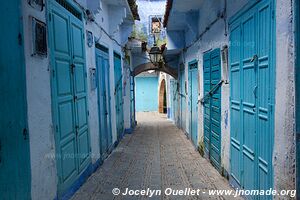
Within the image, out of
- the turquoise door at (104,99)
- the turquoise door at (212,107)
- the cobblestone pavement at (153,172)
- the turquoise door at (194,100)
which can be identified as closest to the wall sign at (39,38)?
the cobblestone pavement at (153,172)

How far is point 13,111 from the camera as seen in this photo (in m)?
2.35

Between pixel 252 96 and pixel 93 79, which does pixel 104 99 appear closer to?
pixel 93 79

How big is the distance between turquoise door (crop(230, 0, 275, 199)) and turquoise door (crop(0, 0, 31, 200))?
231 centimetres

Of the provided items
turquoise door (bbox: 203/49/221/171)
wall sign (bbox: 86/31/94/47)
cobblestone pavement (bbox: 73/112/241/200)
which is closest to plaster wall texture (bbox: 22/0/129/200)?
cobblestone pavement (bbox: 73/112/241/200)

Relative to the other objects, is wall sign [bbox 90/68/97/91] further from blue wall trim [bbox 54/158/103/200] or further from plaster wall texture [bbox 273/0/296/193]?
plaster wall texture [bbox 273/0/296/193]

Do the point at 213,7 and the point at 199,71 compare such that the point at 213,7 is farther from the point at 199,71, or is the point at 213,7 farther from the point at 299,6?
the point at 299,6

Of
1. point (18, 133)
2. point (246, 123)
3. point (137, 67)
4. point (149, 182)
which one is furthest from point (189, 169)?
point (137, 67)

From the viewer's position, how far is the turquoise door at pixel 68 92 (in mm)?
3367

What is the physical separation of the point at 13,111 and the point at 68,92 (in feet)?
4.82

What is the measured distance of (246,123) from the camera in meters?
3.61

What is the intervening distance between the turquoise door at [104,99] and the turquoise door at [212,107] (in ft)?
7.38

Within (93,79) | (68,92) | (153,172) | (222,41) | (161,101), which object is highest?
(222,41)

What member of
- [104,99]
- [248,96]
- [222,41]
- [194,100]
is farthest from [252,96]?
[194,100]

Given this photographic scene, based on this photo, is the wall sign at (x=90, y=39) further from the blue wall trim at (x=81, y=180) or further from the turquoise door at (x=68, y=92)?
the blue wall trim at (x=81, y=180)
